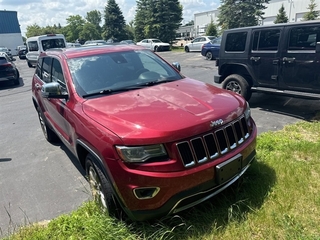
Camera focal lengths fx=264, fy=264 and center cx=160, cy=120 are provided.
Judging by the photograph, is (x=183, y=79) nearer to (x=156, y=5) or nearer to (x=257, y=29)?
(x=257, y=29)

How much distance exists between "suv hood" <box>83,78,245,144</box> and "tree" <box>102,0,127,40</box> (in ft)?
157

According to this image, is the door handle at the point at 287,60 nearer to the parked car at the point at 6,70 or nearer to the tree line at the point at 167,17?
the parked car at the point at 6,70

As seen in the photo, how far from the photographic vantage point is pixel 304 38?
5.33m

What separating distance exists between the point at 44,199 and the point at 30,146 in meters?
2.11

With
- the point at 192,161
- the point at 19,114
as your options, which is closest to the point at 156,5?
the point at 19,114

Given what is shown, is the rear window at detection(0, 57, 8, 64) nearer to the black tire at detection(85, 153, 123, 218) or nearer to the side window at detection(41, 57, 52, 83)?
the side window at detection(41, 57, 52, 83)

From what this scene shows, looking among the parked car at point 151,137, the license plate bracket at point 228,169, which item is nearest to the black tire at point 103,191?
the parked car at point 151,137

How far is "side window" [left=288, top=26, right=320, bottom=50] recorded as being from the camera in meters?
5.18

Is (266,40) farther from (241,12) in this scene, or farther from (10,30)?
(10,30)

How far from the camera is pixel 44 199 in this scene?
339cm

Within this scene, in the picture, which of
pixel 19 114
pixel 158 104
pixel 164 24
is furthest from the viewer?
pixel 164 24

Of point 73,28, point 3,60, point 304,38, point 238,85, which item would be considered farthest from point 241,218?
point 73,28

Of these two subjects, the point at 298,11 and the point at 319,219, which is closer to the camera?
the point at 319,219

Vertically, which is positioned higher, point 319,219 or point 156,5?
point 156,5
